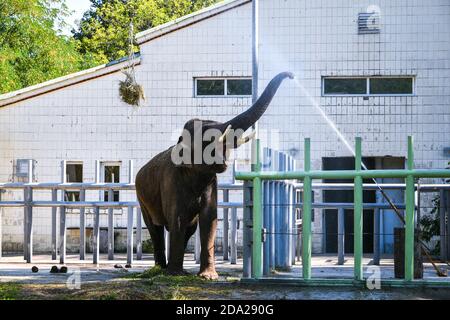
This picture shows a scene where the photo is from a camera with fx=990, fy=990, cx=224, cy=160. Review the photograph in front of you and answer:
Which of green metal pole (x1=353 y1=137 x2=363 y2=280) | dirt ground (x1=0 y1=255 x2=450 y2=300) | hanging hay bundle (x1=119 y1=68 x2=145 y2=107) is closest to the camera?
dirt ground (x1=0 y1=255 x2=450 y2=300)

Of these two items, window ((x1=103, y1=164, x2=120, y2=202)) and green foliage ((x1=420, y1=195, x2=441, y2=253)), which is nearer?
green foliage ((x1=420, y1=195, x2=441, y2=253))

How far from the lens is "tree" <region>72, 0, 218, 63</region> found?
48500mm

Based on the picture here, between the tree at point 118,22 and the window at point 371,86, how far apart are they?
24088 mm

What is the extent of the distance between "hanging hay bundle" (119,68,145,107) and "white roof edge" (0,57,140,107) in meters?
1.01

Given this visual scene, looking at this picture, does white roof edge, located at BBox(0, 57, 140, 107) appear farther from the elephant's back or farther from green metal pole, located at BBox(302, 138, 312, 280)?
green metal pole, located at BBox(302, 138, 312, 280)

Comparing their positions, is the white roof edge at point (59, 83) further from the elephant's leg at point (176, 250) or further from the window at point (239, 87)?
the elephant's leg at point (176, 250)

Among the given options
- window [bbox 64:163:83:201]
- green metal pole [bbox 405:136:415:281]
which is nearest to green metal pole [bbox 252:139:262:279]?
green metal pole [bbox 405:136:415:281]

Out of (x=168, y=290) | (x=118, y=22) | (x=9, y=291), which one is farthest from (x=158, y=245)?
(x=118, y=22)

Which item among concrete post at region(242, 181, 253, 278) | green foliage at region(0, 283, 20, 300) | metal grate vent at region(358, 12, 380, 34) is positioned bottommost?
green foliage at region(0, 283, 20, 300)

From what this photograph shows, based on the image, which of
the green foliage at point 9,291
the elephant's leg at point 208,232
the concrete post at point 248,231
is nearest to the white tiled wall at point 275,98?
the elephant's leg at point 208,232

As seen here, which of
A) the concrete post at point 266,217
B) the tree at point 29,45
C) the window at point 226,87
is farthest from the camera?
the tree at point 29,45

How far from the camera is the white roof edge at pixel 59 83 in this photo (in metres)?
25.0
